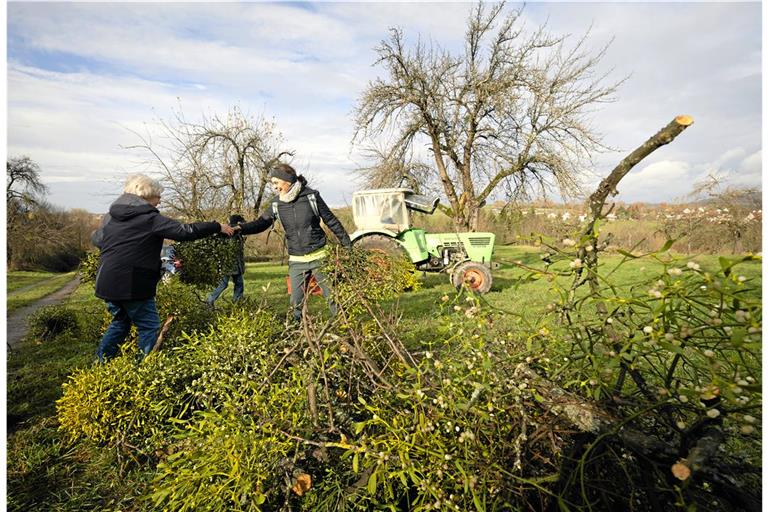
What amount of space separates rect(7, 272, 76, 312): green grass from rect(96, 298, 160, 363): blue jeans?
6690 mm

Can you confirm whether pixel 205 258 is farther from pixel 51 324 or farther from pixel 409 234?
pixel 409 234

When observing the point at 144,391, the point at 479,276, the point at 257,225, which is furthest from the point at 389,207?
the point at 144,391

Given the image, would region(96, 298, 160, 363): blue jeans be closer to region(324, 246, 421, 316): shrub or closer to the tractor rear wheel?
region(324, 246, 421, 316): shrub

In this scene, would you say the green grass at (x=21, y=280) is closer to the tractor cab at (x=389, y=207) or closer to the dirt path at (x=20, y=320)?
the dirt path at (x=20, y=320)

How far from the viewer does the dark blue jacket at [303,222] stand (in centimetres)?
421

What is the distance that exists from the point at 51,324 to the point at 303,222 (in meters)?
4.21

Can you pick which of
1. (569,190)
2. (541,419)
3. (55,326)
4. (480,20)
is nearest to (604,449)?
(541,419)

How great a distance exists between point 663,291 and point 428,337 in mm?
3846

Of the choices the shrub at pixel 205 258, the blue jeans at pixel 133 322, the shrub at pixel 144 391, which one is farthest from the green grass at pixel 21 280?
the shrub at pixel 144 391

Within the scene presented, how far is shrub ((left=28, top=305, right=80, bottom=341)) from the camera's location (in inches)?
220

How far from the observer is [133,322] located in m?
3.19

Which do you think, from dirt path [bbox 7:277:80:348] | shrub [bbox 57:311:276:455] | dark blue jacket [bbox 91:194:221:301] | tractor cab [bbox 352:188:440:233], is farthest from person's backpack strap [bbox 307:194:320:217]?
tractor cab [bbox 352:188:440:233]

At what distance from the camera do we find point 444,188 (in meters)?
15.0

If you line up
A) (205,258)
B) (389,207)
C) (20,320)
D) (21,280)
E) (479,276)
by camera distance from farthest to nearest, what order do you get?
(21,280) < (389,207) < (479,276) < (20,320) < (205,258)
